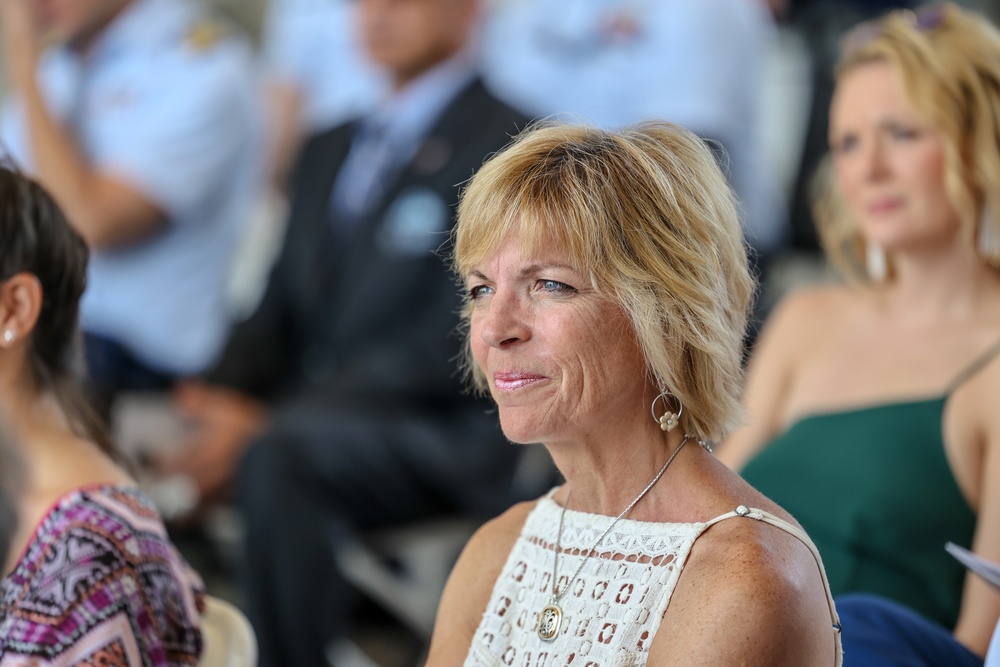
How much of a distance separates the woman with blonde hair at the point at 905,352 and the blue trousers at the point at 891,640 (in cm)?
18

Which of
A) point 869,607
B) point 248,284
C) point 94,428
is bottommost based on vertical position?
point 248,284

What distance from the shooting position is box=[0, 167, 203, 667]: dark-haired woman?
4.65 ft

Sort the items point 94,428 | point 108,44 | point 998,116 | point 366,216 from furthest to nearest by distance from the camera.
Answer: point 108,44
point 366,216
point 998,116
point 94,428

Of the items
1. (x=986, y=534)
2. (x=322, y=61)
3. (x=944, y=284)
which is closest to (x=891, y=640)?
(x=986, y=534)

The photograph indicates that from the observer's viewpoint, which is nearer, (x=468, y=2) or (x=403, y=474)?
(x=403, y=474)

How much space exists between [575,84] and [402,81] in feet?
1.83

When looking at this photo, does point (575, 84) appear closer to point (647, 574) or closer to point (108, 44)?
point (108, 44)

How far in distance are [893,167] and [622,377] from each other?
3.55 feet

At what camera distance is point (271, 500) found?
2875 millimetres

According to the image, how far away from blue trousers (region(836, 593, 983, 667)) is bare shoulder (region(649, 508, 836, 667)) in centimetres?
37

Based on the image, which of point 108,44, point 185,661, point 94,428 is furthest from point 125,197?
point 185,661

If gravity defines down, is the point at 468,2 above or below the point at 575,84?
above

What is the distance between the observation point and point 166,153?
11.7 ft

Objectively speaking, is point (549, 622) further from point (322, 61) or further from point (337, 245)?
point (322, 61)
